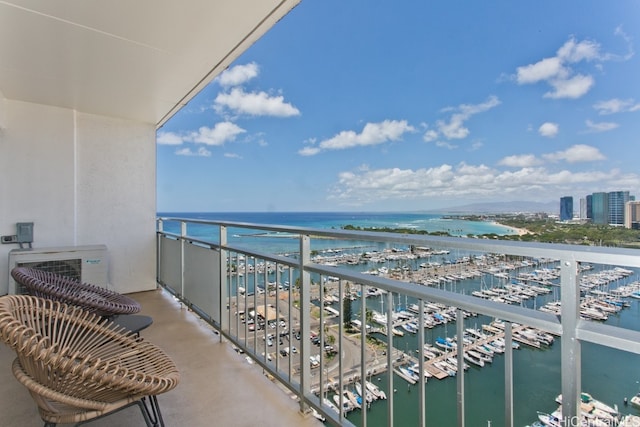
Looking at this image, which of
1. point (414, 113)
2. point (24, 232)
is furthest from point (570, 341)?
point (414, 113)

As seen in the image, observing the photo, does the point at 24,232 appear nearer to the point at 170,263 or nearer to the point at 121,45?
the point at 170,263

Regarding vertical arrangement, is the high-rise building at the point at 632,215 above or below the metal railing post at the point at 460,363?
above

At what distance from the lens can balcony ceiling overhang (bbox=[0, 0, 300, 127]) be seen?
2.14m

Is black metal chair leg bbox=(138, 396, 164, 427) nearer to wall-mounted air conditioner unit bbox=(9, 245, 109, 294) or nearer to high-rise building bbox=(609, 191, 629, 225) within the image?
high-rise building bbox=(609, 191, 629, 225)

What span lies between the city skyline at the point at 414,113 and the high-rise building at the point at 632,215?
7324 mm

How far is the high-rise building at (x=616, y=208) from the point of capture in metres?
1.88

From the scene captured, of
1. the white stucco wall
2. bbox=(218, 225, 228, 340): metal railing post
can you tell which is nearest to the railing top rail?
bbox=(218, 225, 228, 340): metal railing post

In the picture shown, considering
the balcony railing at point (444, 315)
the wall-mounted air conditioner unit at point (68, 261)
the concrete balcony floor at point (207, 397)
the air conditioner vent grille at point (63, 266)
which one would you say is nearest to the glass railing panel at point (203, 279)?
the concrete balcony floor at point (207, 397)

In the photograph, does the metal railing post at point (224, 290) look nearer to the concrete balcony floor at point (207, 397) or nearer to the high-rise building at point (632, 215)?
the concrete balcony floor at point (207, 397)

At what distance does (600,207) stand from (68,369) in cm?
338

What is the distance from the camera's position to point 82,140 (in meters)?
4.24

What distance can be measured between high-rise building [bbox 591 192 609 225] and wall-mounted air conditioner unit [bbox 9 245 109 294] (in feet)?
15.6

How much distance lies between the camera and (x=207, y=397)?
207 centimetres

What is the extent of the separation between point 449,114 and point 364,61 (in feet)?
26.4
